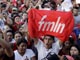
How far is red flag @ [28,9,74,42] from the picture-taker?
672 cm

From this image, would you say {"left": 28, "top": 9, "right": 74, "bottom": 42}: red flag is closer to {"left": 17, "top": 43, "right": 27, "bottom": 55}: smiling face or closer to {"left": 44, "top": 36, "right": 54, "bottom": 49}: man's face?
{"left": 44, "top": 36, "right": 54, "bottom": 49}: man's face

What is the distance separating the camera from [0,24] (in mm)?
9500

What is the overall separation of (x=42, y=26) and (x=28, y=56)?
0.76 metres

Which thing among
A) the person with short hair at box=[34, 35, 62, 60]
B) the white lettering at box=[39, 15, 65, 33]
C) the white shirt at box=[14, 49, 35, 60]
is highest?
the white lettering at box=[39, 15, 65, 33]

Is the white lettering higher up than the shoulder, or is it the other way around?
the white lettering

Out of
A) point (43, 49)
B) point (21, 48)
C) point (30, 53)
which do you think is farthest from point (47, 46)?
point (21, 48)

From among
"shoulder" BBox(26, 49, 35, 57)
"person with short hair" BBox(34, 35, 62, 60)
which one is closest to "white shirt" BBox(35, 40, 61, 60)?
"person with short hair" BBox(34, 35, 62, 60)

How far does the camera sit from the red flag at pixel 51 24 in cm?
672

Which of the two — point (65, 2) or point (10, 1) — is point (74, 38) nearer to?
point (65, 2)

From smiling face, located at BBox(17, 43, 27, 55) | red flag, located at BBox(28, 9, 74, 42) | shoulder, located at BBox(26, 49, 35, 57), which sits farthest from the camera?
red flag, located at BBox(28, 9, 74, 42)

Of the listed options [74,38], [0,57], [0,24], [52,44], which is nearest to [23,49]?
[52,44]

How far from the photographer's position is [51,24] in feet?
22.4

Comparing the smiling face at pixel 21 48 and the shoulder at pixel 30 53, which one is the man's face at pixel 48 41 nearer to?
the shoulder at pixel 30 53

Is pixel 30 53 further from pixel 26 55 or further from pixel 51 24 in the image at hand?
pixel 51 24
